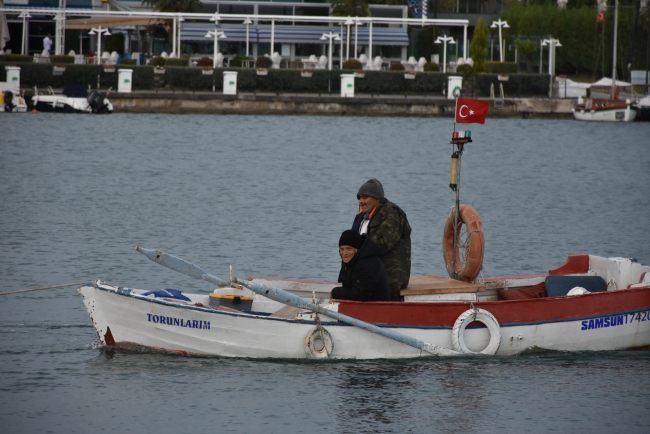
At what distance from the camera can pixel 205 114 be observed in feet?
176

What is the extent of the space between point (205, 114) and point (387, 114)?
Answer: 9039 mm

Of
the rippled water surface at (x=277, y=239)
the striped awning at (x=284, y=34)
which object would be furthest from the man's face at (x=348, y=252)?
the striped awning at (x=284, y=34)

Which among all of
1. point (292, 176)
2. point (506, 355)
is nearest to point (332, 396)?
point (506, 355)

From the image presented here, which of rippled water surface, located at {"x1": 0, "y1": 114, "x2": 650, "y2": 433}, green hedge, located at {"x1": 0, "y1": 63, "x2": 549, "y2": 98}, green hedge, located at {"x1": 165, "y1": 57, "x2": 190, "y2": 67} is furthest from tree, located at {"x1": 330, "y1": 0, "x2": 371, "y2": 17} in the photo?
green hedge, located at {"x1": 165, "y1": 57, "x2": 190, "y2": 67}

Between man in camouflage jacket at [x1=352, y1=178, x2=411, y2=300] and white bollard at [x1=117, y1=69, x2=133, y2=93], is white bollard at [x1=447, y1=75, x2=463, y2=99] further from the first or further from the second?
man in camouflage jacket at [x1=352, y1=178, x2=411, y2=300]

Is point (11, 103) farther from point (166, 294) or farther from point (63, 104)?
point (166, 294)

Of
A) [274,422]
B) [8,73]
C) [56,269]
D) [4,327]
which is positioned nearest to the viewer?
[274,422]

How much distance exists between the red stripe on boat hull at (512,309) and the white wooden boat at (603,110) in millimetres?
44238

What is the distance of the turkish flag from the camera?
13430 mm

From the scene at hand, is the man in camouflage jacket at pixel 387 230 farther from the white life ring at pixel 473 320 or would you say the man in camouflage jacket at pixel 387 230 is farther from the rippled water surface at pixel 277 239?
the rippled water surface at pixel 277 239

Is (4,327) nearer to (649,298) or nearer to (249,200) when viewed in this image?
(649,298)

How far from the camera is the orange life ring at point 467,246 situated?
1276cm

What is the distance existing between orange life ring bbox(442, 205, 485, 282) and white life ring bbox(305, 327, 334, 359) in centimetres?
203

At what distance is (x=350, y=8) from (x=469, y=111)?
52.4m
